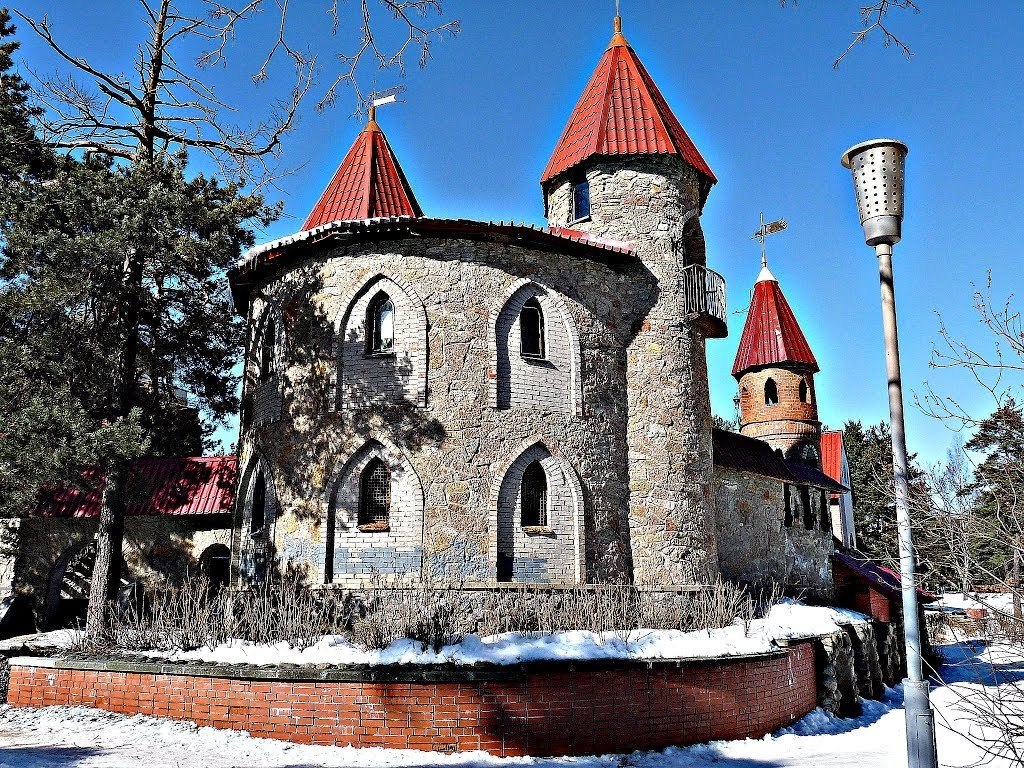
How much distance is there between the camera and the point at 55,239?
1323cm

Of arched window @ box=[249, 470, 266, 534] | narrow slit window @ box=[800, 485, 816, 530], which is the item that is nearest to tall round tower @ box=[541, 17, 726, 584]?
arched window @ box=[249, 470, 266, 534]

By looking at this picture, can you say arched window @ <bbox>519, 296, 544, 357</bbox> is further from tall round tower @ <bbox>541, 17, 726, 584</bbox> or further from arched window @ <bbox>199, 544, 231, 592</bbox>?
arched window @ <bbox>199, 544, 231, 592</bbox>

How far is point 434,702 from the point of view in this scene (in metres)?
9.55

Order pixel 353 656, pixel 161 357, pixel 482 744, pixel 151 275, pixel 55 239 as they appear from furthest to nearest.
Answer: pixel 161 357 < pixel 151 275 < pixel 55 239 < pixel 353 656 < pixel 482 744

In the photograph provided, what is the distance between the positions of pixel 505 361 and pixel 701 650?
6463 mm

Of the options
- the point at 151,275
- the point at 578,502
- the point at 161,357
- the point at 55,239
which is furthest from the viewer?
the point at 161,357

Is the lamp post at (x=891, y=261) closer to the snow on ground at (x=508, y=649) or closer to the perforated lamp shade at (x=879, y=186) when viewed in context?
the perforated lamp shade at (x=879, y=186)

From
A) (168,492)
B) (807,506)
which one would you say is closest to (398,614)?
(168,492)

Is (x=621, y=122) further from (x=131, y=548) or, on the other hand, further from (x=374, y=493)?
(x=131, y=548)

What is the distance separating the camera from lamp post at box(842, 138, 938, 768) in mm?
6215

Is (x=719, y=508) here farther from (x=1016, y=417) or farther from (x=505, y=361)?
(x=1016, y=417)

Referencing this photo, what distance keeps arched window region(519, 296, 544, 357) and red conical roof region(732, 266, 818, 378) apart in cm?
1880

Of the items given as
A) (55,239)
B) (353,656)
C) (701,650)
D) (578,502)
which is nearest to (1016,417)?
(701,650)

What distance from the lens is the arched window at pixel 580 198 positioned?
59.2 feet
